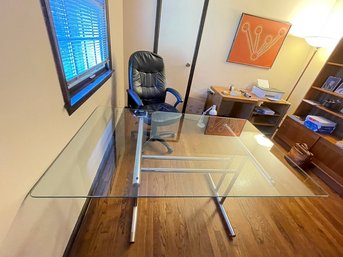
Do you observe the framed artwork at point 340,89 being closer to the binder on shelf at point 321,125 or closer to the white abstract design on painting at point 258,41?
the binder on shelf at point 321,125

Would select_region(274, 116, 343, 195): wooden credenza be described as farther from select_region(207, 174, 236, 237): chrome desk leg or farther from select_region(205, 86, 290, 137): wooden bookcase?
select_region(207, 174, 236, 237): chrome desk leg

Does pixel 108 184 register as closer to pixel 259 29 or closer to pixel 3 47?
pixel 3 47

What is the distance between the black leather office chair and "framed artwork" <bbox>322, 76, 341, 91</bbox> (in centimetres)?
213

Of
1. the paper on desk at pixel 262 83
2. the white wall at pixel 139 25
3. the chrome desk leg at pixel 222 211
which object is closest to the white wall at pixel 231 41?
the paper on desk at pixel 262 83

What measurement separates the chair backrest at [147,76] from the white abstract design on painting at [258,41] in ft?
4.66

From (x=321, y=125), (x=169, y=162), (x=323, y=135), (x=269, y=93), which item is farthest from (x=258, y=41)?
(x=169, y=162)

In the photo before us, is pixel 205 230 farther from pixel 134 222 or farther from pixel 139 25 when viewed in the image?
pixel 139 25

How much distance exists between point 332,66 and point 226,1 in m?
1.75

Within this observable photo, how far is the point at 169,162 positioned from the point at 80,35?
1426mm

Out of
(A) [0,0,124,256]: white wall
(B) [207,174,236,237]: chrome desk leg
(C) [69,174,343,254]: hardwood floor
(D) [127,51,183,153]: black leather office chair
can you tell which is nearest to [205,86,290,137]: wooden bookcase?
(D) [127,51,183,153]: black leather office chair

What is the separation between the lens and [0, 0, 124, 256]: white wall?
52 cm

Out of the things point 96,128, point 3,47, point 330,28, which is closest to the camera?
point 3,47

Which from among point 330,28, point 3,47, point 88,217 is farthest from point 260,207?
point 330,28

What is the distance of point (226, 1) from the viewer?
7.22 ft
